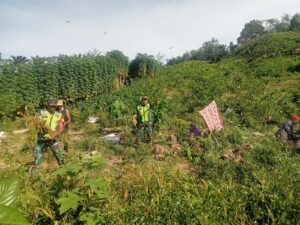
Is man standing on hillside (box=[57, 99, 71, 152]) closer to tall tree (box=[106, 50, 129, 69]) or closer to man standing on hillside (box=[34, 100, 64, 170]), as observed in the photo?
man standing on hillside (box=[34, 100, 64, 170])

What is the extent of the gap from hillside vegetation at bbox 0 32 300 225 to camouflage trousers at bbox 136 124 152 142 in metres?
0.24

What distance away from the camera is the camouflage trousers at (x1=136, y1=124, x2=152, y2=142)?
9.85m

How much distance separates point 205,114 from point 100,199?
21.7 ft

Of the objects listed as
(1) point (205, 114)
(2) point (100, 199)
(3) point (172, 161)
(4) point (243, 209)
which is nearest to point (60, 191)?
(2) point (100, 199)

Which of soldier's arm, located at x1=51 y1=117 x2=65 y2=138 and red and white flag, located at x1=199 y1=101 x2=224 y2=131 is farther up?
soldier's arm, located at x1=51 y1=117 x2=65 y2=138

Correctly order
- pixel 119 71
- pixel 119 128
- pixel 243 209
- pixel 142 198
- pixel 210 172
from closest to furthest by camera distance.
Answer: pixel 243 209 → pixel 142 198 → pixel 210 172 → pixel 119 128 → pixel 119 71

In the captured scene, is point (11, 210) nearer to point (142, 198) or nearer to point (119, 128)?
point (142, 198)

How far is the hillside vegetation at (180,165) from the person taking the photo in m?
3.65

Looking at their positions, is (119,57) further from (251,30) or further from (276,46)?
(251,30)

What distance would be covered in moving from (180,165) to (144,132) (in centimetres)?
236

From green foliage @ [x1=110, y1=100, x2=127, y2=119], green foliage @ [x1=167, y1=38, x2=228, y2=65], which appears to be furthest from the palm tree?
green foliage @ [x1=167, y1=38, x2=228, y2=65]

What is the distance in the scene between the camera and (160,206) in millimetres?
3857

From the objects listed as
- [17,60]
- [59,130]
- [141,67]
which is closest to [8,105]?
[17,60]

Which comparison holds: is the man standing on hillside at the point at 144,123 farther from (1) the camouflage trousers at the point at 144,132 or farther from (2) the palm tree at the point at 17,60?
(2) the palm tree at the point at 17,60
